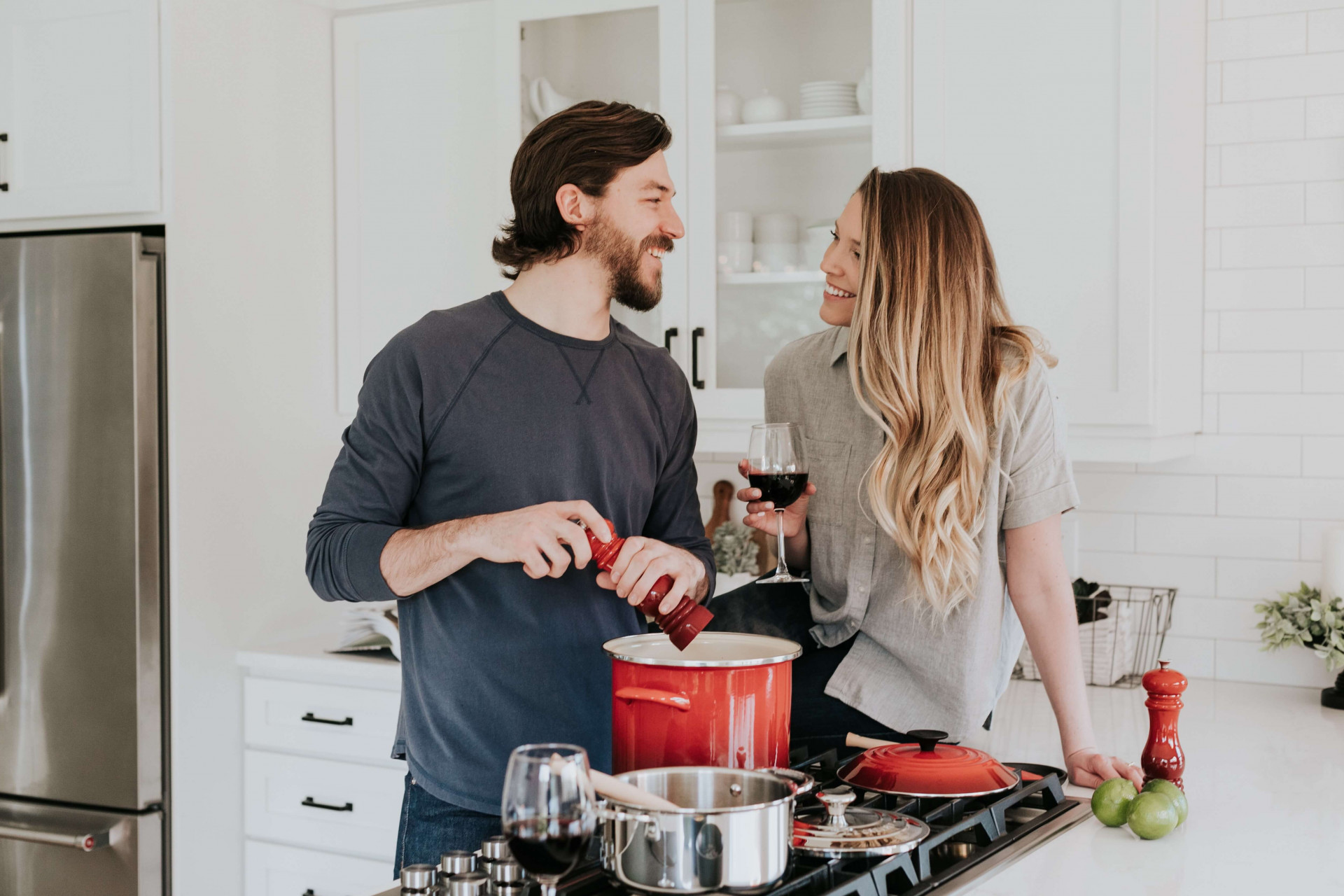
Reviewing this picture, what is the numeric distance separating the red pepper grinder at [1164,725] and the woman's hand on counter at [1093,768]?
3 centimetres

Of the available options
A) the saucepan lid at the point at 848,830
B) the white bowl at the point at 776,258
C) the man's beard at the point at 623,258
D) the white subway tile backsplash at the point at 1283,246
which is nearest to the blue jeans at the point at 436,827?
the saucepan lid at the point at 848,830

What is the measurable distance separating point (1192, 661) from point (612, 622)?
1457 millimetres

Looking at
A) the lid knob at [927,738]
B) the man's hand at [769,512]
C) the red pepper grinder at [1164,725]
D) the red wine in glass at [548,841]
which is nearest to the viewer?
the red wine in glass at [548,841]

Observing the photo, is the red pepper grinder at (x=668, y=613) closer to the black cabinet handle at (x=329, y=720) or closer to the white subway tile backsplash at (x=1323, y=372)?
the black cabinet handle at (x=329, y=720)

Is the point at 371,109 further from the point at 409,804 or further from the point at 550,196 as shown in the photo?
the point at 409,804

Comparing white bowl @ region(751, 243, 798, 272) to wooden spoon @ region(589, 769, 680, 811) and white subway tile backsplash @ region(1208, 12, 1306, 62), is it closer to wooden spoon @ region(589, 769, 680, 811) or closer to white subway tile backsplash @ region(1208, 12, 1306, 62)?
white subway tile backsplash @ region(1208, 12, 1306, 62)

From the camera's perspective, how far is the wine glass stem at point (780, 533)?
5.66 feet

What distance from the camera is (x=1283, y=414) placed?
2465 mm

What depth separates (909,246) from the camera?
177cm

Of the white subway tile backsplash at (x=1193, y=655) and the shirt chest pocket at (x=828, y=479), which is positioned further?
the white subway tile backsplash at (x=1193, y=655)

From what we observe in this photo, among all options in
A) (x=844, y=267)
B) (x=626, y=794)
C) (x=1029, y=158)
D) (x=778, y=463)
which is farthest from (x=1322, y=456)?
(x=626, y=794)

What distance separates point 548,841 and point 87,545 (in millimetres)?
1983

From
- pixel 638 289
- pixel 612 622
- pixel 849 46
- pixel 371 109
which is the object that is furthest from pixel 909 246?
pixel 371 109

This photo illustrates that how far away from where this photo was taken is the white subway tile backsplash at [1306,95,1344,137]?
7.85 ft
